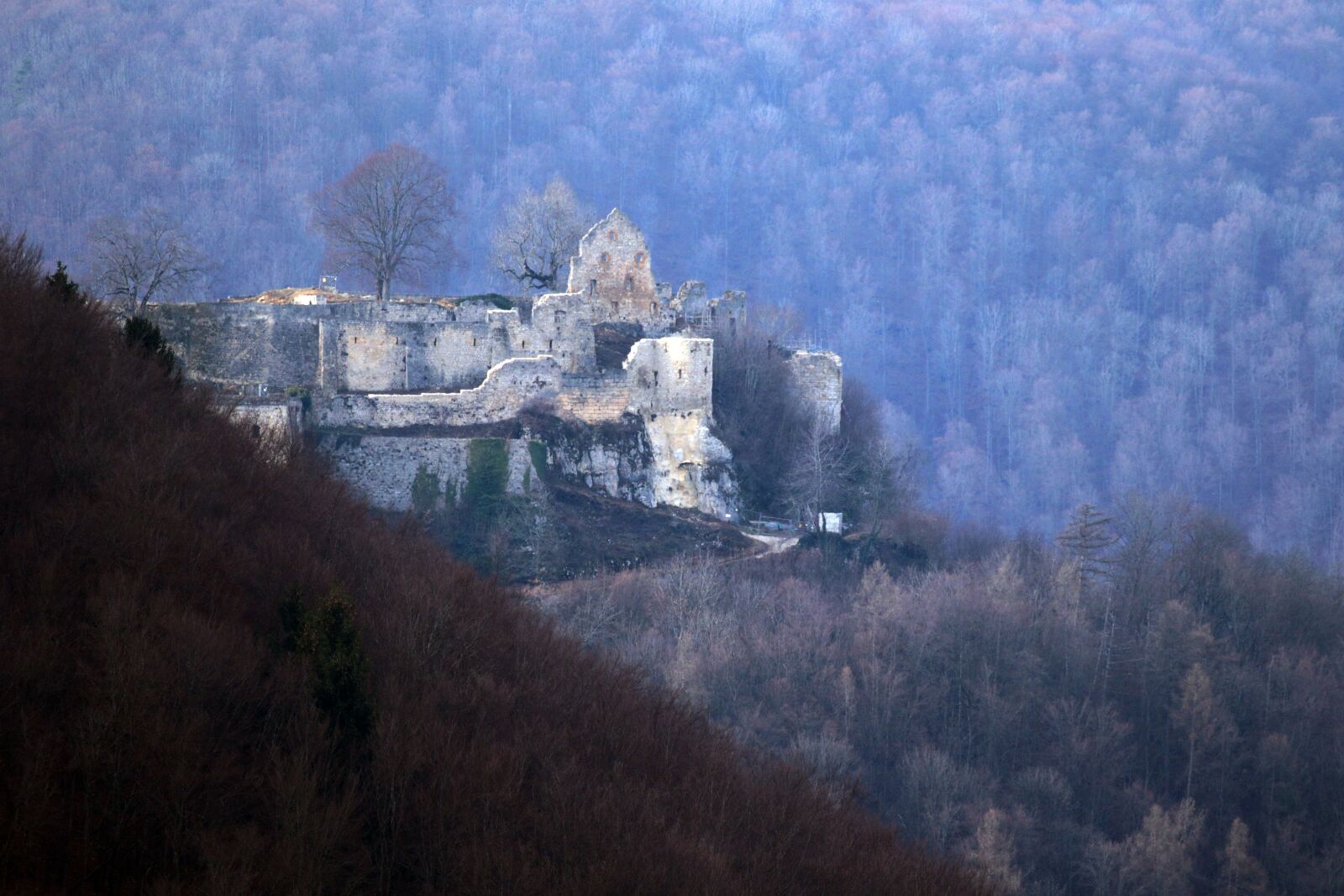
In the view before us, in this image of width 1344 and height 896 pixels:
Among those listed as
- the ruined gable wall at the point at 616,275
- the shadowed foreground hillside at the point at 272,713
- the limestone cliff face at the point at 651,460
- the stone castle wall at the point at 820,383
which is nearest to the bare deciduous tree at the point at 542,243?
the ruined gable wall at the point at 616,275

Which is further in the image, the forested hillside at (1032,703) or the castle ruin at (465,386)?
the castle ruin at (465,386)

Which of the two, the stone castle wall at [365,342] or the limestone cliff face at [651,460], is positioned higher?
the stone castle wall at [365,342]

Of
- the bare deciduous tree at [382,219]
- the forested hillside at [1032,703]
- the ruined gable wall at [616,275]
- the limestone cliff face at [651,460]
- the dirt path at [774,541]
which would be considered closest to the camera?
the forested hillside at [1032,703]

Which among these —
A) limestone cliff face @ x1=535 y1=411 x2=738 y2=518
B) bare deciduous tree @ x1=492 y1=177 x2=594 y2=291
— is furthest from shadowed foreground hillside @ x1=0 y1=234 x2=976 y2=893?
bare deciduous tree @ x1=492 y1=177 x2=594 y2=291

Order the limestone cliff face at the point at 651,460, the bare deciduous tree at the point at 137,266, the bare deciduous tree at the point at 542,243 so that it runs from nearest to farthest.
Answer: the limestone cliff face at the point at 651,460, the bare deciduous tree at the point at 137,266, the bare deciduous tree at the point at 542,243

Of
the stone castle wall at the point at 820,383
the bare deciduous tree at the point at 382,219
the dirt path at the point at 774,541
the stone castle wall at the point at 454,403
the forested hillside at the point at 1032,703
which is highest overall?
the bare deciduous tree at the point at 382,219

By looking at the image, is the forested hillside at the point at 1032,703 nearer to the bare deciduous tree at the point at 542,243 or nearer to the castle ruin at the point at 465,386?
the castle ruin at the point at 465,386
